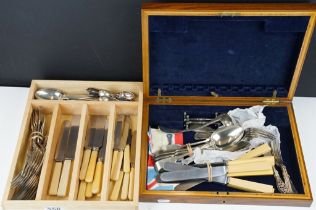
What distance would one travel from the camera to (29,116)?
1152 millimetres

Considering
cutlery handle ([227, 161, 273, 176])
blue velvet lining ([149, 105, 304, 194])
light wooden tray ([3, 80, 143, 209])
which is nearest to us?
light wooden tray ([3, 80, 143, 209])

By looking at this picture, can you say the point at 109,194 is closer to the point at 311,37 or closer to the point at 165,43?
the point at 165,43

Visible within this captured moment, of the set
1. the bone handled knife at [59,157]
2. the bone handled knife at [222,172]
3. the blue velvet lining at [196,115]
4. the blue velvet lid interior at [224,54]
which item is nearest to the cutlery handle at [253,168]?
the bone handled knife at [222,172]

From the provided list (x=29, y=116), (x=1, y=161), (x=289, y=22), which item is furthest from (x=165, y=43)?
(x=1, y=161)

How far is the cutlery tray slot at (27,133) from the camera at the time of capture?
106 centimetres

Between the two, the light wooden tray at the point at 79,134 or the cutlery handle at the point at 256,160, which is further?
the cutlery handle at the point at 256,160

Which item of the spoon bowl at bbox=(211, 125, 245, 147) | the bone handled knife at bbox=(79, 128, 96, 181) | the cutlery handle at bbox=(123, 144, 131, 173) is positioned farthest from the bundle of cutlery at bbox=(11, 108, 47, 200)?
the spoon bowl at bbox=(211, 125, 245, 147)

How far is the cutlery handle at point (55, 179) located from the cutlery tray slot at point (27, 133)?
4cm

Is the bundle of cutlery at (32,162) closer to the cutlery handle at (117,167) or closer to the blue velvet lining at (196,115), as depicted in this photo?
the cutlery handle at (117,167)

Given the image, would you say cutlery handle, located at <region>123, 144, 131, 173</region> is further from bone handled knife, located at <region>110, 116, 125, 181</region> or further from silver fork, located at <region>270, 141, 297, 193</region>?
silver fork, located at <region>270, 141, 297, 193</region>

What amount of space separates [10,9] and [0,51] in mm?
158

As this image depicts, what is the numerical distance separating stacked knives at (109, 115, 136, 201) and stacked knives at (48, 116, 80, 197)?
4.4 inches

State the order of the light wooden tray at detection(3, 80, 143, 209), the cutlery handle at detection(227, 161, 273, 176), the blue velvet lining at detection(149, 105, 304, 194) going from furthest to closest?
the blue velvet lining at detection(149, 105, 304, 194) < the cutlery handle at detection(227, 161, 273, 176) < the light wooden tray at detection(3, 80, 143, 209)

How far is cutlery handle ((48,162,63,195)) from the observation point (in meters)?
1.06
